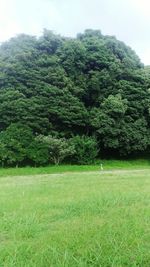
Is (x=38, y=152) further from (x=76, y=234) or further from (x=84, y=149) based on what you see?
(x=76, y=234)

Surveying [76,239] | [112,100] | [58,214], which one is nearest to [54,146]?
[112,100]

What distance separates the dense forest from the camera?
26.9 m

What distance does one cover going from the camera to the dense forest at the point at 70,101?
88.1ft

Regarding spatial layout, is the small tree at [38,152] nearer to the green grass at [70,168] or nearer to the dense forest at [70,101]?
the dense forest at [70,101]

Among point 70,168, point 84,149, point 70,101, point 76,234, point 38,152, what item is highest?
point 70,101

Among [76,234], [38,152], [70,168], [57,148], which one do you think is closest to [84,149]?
[57,148]

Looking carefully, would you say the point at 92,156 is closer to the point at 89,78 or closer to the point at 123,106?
the point at 123,106

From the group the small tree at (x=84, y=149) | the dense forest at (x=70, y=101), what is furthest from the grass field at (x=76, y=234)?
the small tree at (x=84, y=149)

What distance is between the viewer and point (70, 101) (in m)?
29.2

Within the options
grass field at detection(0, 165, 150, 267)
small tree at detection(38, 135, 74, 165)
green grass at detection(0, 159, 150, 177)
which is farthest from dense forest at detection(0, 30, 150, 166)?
grass field at detection(0, 165, 150, 267)

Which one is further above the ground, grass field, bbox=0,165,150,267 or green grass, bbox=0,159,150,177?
green grass, bbox=0,159,150,177

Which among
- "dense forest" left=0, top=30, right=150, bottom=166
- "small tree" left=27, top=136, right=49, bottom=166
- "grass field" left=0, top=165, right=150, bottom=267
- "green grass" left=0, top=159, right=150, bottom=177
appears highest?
"dense forest" left=0, top=30, right=150, bottom=166

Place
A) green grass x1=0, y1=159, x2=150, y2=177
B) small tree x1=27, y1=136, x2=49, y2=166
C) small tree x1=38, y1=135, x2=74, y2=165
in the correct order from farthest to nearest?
small tree x1=38, y1=135, x2=74, y2=165, small tree x1=27, y1=136, x2=49, y2=166, green grass x1=0, y1=159, x2=150, y2=177

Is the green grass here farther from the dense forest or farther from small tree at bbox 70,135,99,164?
the dense forest
